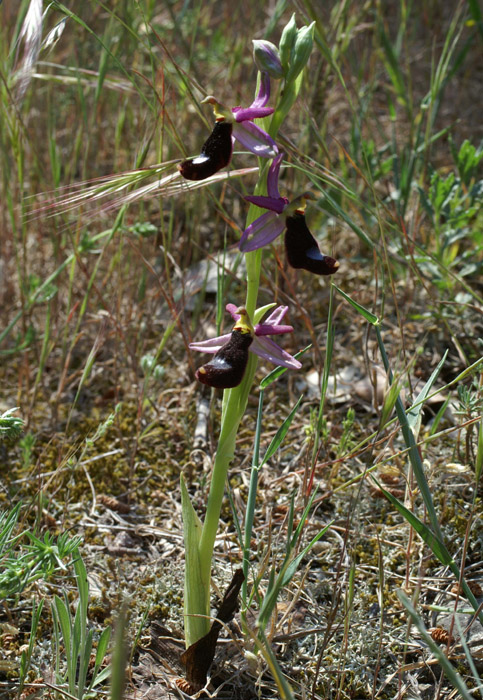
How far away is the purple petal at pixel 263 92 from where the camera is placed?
4.10ft

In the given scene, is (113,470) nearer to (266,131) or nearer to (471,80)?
(266,131)

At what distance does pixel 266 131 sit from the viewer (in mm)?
1309

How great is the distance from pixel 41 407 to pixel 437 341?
1506 mm

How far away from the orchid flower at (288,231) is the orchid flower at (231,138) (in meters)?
0.05

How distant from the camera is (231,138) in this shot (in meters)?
1.26

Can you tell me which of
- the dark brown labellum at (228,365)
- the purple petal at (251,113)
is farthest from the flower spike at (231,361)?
the purple petal at (251,113)

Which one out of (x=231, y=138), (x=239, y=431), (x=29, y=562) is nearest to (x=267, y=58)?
(x=231, y=138)

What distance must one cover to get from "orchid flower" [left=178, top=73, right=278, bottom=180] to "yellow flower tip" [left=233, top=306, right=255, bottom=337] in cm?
27

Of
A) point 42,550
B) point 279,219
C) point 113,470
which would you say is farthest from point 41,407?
point 279,219

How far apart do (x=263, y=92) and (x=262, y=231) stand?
0.27 meters

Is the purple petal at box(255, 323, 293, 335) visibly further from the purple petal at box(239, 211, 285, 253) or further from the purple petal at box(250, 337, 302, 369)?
the purple petal at box(239, 211, 285, 253)

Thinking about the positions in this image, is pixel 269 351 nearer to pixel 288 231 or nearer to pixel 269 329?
pixel 269 329

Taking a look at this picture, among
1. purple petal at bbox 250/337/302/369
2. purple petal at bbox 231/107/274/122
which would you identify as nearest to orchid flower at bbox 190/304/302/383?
purple petal at bbox 250/337/302/369

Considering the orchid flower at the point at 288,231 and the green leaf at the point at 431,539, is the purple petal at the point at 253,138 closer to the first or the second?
the orchid flower at the point at 288,231
